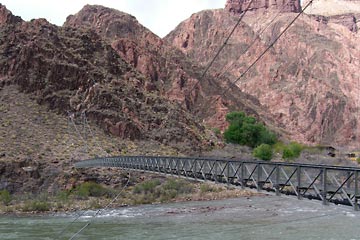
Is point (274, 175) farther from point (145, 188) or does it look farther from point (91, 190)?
point (91, 190)

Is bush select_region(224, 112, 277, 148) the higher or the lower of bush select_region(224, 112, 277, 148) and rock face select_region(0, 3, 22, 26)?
the lower

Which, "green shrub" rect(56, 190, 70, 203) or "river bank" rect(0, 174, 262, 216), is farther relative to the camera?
"green shrub" rect(56, 190, 70, 203)

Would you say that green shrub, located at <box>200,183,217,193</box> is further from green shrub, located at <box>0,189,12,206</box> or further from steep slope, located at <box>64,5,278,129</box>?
steep slope, located at <box>64,5,278,129</box>

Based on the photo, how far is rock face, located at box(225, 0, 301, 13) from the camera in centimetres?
15650

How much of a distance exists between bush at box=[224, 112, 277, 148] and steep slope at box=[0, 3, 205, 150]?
20.7 ft

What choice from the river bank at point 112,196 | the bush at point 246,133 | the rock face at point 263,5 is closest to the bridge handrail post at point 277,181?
the river bank at point 112,196

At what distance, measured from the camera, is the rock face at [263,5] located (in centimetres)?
15650

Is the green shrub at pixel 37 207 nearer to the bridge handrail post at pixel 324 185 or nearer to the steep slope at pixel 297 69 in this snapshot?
the bridge handrail post at pixel 324 185

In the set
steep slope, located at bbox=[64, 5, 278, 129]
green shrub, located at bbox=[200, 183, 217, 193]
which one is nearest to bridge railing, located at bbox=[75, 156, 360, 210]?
green shrub, located at bbox=[200, 183, 217, 193]

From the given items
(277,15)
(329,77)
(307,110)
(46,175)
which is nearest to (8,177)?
(46,175)

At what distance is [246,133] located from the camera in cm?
7006

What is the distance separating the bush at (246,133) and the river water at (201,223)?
34.7 m

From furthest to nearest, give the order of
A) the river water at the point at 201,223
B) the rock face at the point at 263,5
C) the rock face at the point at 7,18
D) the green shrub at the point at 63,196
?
the rock face at the point at 263,5, the rock face at the point at 7,18, the green shrub at the point at 63,196, the river water at the point at 201,223

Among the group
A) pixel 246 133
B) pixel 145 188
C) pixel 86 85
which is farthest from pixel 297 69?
pixel 145 188
